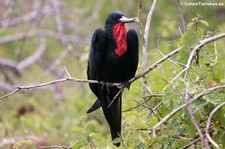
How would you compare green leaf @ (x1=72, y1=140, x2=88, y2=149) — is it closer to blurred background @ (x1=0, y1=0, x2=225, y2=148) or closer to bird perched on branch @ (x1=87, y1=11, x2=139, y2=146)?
bird perched on branch @ (x1=87, y1=11, x2=139, y2=146)

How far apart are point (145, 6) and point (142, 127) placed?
19.2 feet

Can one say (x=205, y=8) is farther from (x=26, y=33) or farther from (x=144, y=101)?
(x=144, y=101)

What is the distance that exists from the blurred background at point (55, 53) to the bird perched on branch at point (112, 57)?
175 centimetres

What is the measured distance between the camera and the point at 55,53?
31.2ft

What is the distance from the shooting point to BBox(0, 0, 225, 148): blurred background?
240 inches

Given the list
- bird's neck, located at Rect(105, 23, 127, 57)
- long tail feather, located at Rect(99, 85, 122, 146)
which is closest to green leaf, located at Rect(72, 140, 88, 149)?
long tail feather, located at Rect(99, 85, 122, 146)

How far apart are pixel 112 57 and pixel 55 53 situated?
237 inches

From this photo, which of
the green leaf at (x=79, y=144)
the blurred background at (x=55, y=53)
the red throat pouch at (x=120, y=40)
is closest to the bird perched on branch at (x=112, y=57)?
the red throat pouch at (x=120, y=40)

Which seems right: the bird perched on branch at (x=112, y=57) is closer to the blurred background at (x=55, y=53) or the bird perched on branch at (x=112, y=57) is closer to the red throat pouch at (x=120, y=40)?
the red throat pouch at (x=120, y=40)

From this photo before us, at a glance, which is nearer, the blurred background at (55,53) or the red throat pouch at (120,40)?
the red throat pouch at (120,40)

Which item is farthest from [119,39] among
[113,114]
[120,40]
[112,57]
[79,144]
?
[79,144]

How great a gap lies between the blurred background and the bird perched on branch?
5.74 feet

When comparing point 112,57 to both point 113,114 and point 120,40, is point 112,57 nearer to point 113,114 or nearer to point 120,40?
point 120,40

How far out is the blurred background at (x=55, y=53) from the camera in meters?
6.11
